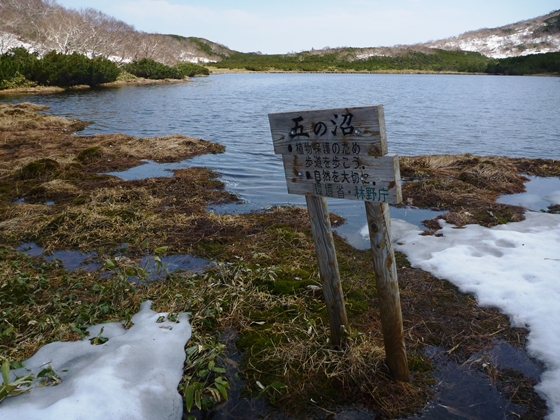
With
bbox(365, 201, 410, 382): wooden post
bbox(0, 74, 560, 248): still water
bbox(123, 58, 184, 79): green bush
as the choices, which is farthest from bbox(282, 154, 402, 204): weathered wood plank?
bbox(123, 58, 184, 79): green bush

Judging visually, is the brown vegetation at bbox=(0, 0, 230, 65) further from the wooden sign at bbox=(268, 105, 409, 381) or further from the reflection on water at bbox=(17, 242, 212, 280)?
the wooden sign at bbox=(268, 105, 409, 381)

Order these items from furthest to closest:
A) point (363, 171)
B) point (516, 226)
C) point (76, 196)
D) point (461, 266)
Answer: point (76, 196)
point (516, 226)
point (461, 266)
point (363, 171)

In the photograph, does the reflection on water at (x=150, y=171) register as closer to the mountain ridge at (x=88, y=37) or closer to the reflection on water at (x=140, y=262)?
the reflection on water at (x=140, y=262)

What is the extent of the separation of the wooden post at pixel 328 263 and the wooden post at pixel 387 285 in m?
0.40

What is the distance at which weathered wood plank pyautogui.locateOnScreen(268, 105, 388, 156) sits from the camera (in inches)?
97.3

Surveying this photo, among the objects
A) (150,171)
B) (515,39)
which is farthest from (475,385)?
(515,39)

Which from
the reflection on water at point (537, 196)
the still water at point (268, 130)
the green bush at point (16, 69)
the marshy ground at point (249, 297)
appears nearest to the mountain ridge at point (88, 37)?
the green bush at point (16, 69)

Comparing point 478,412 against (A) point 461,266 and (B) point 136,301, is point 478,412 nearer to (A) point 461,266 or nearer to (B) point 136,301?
(A) point 461,266

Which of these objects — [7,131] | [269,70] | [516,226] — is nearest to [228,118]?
[7,131]

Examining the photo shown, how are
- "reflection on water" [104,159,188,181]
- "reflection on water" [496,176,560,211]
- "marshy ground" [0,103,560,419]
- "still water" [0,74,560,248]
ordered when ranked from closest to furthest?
"marshy ground" [0,103,560,419]
"reflection on water" [496,176,560,211]
"still water" [0,74,560,248]
"reflection on water" [104,159,188,181]

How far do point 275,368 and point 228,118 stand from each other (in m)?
19.1

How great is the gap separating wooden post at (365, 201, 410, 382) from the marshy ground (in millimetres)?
162

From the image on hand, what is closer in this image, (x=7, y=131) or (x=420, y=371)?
(x=420, y=371)

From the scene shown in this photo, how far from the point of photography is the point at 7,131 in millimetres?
14852
